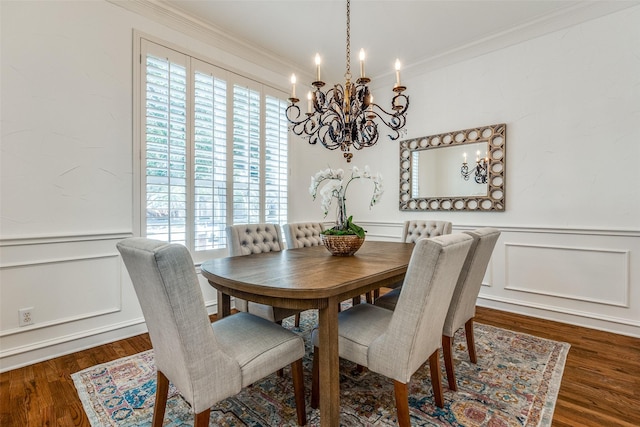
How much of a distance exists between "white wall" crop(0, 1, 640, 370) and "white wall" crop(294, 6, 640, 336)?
0.4 inches

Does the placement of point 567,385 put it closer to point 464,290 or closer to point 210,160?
point 464,290

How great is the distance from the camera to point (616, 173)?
8.82 feet

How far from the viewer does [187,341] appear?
109cm

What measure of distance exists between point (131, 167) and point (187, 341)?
2082 millimetres

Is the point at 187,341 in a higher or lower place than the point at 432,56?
lower

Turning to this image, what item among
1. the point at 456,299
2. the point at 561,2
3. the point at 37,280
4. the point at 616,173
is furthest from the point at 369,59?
the point at 37,280

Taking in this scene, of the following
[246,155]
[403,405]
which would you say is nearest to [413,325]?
[403,405]

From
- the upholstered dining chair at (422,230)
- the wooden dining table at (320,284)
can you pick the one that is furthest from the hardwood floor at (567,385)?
the upholstered dining chair at (422,230)

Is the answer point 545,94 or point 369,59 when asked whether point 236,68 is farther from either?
point 545,94

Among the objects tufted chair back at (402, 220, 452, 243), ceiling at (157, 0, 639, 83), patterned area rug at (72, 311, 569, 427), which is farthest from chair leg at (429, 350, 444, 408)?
ceiling at (157, 0, 639, 83)

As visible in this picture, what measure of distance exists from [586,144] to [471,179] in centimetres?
104

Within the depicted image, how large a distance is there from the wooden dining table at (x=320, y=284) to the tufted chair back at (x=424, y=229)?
1052 millimetres

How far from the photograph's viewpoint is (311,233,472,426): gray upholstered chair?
1.27 m

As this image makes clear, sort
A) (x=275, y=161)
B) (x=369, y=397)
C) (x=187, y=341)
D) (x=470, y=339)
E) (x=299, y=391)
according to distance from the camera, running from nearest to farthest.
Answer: (x=187, y=341) → (x=299, y=391) → (x=369, y=397) → (x=470, y=339) → (x=275, y=161)
